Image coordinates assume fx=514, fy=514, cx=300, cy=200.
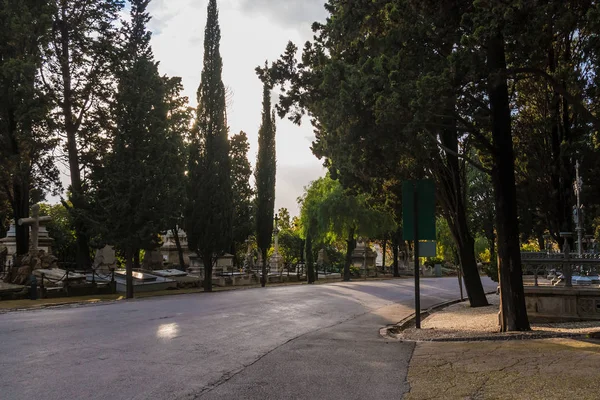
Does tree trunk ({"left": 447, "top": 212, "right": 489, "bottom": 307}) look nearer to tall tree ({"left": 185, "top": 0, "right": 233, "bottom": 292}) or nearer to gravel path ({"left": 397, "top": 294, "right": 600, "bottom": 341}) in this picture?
gravel path ({"left": 397, "top": 294, "right": 600, "bottom": 341})

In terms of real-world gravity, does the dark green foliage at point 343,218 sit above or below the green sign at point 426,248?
above

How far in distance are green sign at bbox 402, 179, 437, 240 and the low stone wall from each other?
10.2 ft

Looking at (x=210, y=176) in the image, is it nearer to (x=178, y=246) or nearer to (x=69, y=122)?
(x=69, y=122)

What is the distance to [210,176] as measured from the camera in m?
27.8

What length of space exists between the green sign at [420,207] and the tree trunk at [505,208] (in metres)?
1.46

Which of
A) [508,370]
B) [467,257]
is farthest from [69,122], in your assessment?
[508,370]

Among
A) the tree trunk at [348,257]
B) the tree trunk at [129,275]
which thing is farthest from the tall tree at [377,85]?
the tree trunk at [348,257]

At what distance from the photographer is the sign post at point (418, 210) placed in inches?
443

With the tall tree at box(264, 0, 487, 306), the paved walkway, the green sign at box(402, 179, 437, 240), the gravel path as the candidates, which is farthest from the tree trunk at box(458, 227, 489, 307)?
the paved walkway

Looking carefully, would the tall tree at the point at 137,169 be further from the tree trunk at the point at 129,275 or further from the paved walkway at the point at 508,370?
the paved walkway at the point at 508,370

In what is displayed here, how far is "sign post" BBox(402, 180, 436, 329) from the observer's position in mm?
11242

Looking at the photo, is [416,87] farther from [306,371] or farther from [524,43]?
[306,371]

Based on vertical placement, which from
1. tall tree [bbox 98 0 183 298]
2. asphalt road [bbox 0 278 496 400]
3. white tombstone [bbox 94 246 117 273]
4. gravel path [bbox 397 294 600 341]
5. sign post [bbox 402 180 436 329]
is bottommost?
gravel path [bbox 397 294 600 341]

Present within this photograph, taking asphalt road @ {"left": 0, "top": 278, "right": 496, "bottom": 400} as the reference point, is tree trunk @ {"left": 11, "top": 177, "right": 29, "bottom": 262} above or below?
above
